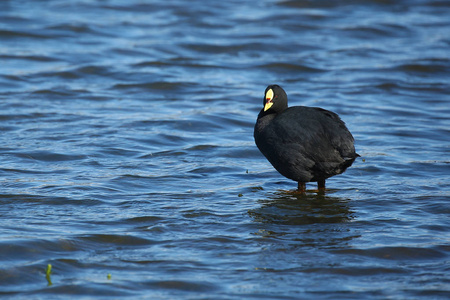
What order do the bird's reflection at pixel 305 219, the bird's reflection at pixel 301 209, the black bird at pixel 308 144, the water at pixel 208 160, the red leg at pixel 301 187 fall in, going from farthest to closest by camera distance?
the red leg at pixel 301 187 → the black bird at pixel 308 144 → the bird's reflection at pixel 301 209 → the bird's reflection at pixel 305 219 → the water at pixel 208 160

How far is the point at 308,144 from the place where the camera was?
635 centimetres

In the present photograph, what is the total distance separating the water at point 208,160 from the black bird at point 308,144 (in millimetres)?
326

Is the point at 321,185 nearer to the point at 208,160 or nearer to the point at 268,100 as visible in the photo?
the point at 268,100

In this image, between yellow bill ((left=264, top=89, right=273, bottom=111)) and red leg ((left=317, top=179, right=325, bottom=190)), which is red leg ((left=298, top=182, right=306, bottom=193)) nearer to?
red leg ((left=317, top=179, right=325, bottom=190))

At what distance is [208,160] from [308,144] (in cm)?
177

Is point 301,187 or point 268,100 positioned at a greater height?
point 268,100

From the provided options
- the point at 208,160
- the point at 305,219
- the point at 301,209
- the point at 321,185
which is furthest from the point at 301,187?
the point at 208,160

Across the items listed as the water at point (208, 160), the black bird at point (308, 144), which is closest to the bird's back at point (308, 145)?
the black bird at point (308, 144)

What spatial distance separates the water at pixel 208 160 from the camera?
472 cm

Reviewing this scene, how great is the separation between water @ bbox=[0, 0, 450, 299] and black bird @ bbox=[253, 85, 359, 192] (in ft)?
1.07

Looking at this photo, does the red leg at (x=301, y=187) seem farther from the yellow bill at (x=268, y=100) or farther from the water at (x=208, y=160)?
the yellow bill at (x=268, y=100)

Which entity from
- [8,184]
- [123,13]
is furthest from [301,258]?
[123,13]

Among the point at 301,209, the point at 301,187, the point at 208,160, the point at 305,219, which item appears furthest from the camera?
the point at 208,160

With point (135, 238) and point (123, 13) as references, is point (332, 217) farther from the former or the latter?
point (123, 13)
